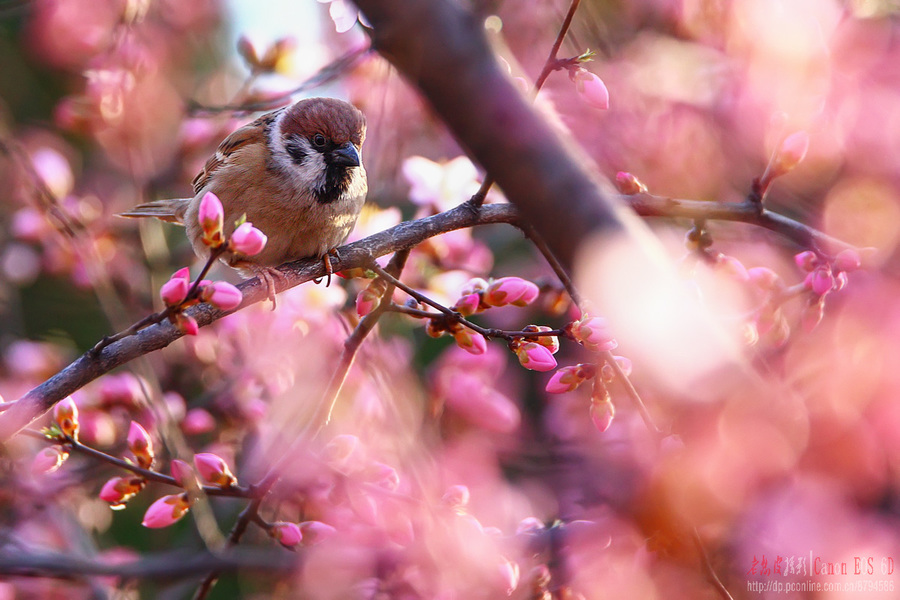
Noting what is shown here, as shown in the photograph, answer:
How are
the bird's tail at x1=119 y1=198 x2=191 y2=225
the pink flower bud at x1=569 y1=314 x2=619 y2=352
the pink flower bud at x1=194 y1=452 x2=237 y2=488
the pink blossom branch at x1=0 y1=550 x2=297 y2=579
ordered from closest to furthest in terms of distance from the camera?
1. the pink blossom branch at x1=0 y1=550 x2=297 y2=579
2. the pink flower bud at x1=569 y1=314 x2=619 y2=352
3. the pink flower bud at x1=194 y1=452 x2=237 y2=488
4. the bird's tail at x1=119 y1=198 x2=191 y2=225

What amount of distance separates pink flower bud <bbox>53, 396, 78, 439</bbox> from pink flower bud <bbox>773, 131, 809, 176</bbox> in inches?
72.2

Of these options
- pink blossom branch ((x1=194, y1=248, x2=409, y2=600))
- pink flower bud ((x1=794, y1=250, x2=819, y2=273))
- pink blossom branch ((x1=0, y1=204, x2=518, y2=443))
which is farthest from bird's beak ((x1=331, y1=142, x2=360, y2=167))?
pink flower bud ((x1=794, y1=250, x2=819, y2=273))

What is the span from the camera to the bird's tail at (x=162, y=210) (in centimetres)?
317

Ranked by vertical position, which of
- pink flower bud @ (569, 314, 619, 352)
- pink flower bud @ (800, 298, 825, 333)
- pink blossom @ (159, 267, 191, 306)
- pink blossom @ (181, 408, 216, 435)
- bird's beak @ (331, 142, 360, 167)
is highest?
pink blossom @ (159, 267, 191, 306)

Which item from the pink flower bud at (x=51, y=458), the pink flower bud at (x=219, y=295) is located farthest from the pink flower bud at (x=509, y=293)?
the pink flower bud at (x=51, y=458)

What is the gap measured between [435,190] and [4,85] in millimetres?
4576

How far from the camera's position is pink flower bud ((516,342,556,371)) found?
1.78m

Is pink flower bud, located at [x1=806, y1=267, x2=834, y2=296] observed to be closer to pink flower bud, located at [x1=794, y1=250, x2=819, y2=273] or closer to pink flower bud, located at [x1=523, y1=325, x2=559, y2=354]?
pink flower bud, located at [x1=794, y1=250, x2=819, y2=273]

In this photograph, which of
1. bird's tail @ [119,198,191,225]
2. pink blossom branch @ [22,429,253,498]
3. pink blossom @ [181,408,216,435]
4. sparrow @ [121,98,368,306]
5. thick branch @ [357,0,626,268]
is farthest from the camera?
bird's tail @ [119,198,191,225]

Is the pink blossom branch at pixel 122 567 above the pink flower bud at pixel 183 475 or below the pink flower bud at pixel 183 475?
above

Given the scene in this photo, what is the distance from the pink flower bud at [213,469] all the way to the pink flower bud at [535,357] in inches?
31.8

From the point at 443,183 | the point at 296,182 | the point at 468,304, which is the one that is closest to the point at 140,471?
the point at 468,304

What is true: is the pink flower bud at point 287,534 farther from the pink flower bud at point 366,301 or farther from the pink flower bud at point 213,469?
the pink flower bud at point 366,301

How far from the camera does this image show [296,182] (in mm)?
2715
